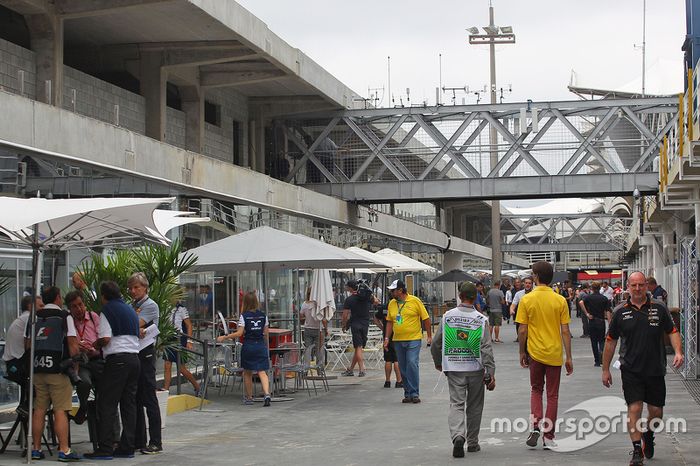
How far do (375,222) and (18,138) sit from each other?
2509cm

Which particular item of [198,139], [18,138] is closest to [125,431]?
[18,138]

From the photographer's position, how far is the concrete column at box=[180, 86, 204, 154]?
30297 millimetres

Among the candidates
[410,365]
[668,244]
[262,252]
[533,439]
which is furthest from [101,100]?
[668,244]

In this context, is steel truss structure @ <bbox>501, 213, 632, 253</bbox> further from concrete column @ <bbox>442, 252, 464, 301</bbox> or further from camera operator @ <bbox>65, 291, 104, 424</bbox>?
camera operator @ <bbox>65, 291, 104, 424</bbox>

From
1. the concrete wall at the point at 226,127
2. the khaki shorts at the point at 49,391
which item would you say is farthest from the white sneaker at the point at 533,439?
the concrete wall at the point at 226,127

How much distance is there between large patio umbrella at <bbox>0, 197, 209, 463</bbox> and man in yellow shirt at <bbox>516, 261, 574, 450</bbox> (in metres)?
3.93

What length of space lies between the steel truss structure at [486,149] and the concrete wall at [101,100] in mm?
10519

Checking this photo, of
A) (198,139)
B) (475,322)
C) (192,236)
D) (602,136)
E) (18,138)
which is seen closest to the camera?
(475,322)

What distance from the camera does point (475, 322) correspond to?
1123 centimetres

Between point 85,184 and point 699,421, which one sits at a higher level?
point 85,184

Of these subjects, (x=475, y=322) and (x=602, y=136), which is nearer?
(x=475, y=322)

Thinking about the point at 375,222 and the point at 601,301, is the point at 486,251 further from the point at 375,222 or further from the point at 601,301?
the point at 601,301

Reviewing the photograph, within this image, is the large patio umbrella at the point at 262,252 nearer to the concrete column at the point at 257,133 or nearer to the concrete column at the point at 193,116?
the concrete column at the point at 193,116

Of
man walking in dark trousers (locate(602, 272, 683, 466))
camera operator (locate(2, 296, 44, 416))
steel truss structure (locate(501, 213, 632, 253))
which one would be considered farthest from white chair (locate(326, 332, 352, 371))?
steel truss structure (locate(501, 213, 632, 253))
